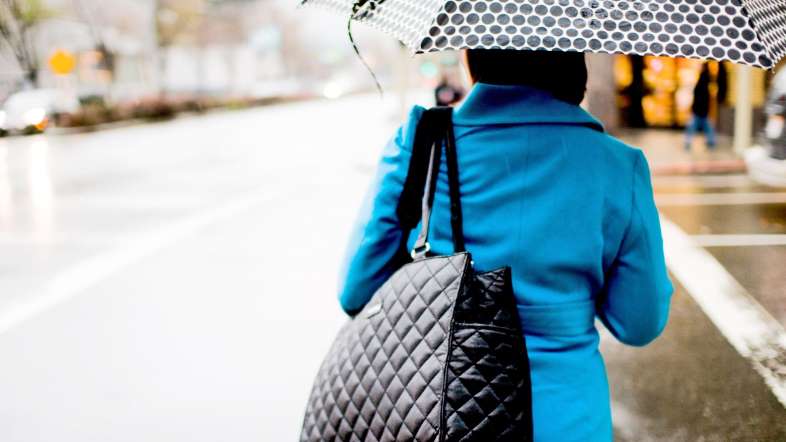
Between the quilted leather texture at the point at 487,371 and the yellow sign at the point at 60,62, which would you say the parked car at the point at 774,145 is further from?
the yellow sign at the point at 60,62

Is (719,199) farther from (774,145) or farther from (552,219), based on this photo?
(552,219)

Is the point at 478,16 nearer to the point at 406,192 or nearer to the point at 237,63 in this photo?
the point at 406,192

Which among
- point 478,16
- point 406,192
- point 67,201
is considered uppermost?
point 478,16

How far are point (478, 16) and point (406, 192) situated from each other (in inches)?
16.7

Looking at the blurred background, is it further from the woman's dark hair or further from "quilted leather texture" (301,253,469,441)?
"quilted leather texture" (301,253,469,441)

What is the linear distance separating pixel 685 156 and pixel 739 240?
7.59m

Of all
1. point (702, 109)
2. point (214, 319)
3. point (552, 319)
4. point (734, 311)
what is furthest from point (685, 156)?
point (552, 319)

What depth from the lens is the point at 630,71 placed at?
24.0 meters

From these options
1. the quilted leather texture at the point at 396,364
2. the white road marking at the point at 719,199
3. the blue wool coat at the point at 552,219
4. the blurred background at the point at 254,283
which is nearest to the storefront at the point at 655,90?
the blurred background at the point at 254,283

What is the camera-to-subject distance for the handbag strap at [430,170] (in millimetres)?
1805

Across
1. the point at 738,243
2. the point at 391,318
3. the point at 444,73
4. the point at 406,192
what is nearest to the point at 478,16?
the point at 406,192

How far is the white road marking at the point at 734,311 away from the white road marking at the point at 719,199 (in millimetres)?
2685

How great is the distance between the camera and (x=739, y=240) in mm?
7883

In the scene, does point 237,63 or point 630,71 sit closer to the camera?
point 630,71
